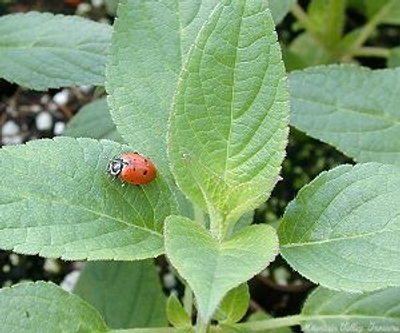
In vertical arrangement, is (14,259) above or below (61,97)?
below

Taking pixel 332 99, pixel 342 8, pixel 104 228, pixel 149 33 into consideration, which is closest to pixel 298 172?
pixel 342 8

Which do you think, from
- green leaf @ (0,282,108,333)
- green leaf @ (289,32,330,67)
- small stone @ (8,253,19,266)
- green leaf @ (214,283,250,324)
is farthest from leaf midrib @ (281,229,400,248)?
green leaf @ (289,32,330,67)

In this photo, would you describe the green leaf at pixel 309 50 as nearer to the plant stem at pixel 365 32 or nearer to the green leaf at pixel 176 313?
the plant stem at pixel 365 32

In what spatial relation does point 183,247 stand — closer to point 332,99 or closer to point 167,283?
point 332,99

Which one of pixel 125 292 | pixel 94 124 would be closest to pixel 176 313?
pixel 125 292

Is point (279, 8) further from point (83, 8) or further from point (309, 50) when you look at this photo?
point (83, 8)

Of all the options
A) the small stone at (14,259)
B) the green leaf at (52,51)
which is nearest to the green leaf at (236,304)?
the green leaf at (52,51)
